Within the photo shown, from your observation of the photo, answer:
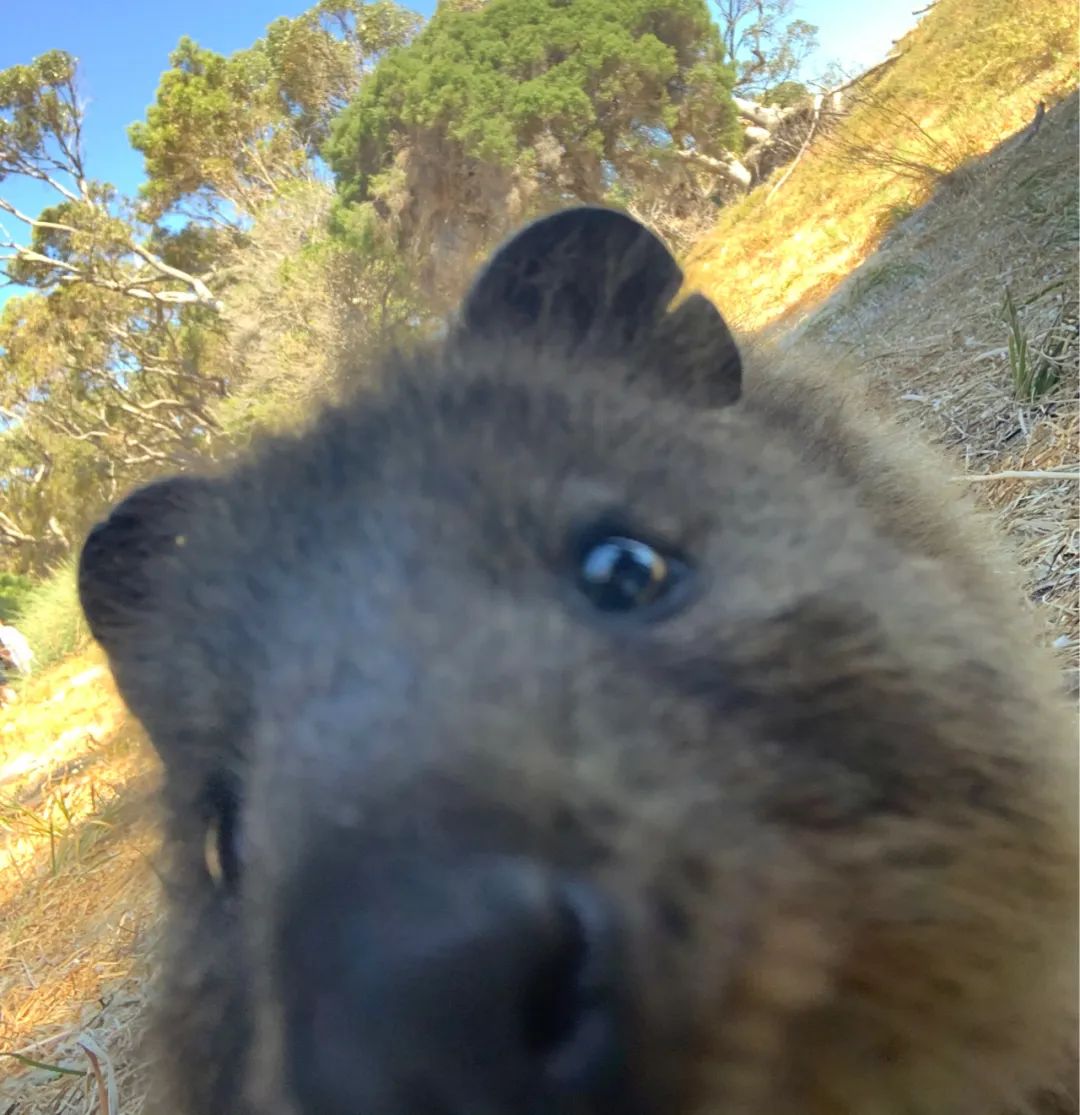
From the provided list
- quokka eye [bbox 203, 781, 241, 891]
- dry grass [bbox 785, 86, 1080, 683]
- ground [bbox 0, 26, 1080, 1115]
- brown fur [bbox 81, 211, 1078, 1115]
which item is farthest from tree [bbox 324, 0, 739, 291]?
quokka eye [bbox 203, 781, 241, 891]

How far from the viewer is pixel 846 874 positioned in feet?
3.24

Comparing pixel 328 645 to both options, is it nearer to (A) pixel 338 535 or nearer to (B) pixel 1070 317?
(A) pixel 338 535

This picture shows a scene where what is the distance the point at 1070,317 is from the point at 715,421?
3089mm

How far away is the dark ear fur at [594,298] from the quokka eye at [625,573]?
428 mm

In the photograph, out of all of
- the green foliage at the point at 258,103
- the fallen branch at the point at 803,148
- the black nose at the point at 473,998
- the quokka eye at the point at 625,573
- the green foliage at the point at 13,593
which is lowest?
the black nose at the point at 473,998

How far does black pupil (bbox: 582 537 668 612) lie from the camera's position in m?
1.18

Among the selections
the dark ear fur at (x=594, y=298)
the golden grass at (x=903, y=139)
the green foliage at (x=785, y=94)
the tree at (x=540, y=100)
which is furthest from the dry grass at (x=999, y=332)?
the green foliage at (x=785, y=94)

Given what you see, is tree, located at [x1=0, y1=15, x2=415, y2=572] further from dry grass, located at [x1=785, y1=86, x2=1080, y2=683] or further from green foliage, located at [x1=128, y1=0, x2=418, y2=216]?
dry grass, located at [x1=785, y1=86, x2=1080, y2=683]

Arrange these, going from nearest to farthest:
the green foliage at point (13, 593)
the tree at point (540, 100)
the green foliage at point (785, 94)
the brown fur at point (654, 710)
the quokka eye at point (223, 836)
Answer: the brown fur at point (654, 710)
the quokka eye at point (223, 836)
the tree at point (540, 100)
the green foliage at point (785, 94)
the green foliage at point (13, 593)

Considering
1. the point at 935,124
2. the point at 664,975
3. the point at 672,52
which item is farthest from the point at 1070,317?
the point at 672,52

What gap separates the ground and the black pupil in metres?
0.88

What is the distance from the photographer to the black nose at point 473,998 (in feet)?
2.53

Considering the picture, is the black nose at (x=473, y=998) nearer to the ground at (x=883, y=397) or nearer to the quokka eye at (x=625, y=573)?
the quokka eye at (x=625, y=573)

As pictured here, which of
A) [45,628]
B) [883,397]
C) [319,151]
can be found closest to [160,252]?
[319,151]
